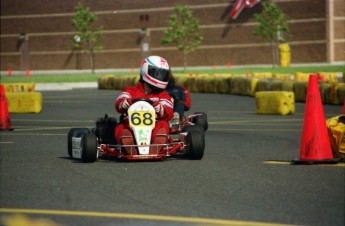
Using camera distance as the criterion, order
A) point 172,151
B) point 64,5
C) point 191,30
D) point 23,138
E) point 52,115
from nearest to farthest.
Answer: point 172,151 < point 23,138 < point 52,115 < point 191,30 < point 64,5

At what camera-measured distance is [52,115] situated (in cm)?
2336

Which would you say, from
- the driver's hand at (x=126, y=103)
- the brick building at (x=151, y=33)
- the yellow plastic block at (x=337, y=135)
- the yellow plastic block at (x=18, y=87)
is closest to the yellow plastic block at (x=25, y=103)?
the yellow plastic block at (x=18, y=87)

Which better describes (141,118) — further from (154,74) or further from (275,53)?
(275,53)

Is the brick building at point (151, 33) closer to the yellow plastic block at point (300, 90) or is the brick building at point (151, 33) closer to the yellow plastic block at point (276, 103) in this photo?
the yellow plastic block at point (300, 90)

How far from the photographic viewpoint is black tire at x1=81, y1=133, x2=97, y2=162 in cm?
1178

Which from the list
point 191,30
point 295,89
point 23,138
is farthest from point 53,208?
point 191,30

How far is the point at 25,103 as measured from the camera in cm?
2514

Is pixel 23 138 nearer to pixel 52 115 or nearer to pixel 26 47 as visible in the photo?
pixel 52 115

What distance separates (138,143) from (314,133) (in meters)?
2.03

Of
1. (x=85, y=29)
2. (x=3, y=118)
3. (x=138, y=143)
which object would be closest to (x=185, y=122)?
(x=3, y=118)

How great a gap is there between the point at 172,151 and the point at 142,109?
23.2 inches

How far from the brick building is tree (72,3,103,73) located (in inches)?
95.2

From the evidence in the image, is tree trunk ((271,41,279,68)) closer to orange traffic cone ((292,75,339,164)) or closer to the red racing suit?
the red racing suit

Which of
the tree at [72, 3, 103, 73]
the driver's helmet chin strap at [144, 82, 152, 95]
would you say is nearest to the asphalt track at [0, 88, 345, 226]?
the driver's helmet chin strap at [144, 82, 152, 95]
